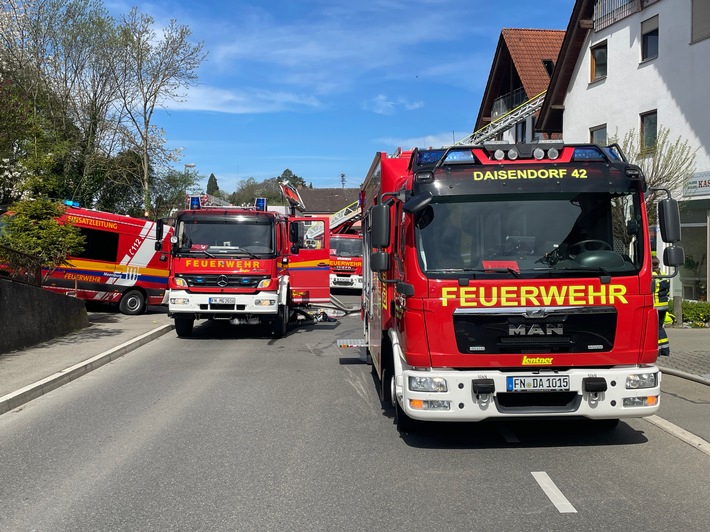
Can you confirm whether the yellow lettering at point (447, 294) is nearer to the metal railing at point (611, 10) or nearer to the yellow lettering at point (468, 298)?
the yellow lettering at point (468, 298)

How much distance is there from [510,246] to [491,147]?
89 centimetres

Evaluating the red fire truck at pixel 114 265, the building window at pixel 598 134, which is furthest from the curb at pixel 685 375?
the building window at pixel 598 134

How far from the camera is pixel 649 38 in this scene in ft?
66.0

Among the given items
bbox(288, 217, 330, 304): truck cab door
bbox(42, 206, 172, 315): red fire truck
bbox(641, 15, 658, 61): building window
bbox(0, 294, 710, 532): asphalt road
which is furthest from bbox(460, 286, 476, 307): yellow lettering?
bbox(641, 15, 658, 61): building window

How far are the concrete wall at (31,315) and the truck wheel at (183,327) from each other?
6.71ft

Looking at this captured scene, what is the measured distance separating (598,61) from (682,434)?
62.2ft

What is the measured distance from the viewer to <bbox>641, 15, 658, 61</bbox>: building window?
1972cm

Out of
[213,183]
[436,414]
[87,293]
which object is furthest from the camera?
[213,183]

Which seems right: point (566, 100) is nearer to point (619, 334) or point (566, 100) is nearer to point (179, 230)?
point (179, 230)

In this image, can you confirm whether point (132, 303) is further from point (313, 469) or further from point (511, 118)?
point (511, 118)

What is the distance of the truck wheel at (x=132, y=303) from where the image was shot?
18781mm

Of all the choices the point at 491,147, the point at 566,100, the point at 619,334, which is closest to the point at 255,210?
the point at 491,147

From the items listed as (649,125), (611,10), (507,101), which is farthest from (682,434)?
(507,101)

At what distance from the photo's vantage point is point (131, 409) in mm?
→ 7656
